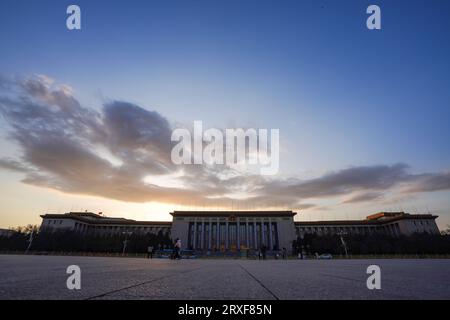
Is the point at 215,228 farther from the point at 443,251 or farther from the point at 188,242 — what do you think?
the point at 443,251

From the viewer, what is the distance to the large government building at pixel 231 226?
8025cm

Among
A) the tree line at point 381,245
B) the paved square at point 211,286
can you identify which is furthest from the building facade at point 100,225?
the paved square at point 211,286

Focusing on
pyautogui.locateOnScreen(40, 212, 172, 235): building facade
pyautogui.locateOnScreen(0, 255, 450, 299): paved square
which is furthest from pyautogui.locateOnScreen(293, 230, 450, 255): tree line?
pyautogui.locateOnScreen(0, 255, 450, 299): paved square

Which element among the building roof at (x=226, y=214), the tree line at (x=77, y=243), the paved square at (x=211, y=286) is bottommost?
the tree line at (x=77, y=243)

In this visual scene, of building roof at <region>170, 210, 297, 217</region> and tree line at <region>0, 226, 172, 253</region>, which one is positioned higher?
building roof at <region>170, 210, 297, 217</region>

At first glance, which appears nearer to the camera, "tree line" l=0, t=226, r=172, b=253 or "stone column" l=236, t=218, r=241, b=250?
"tree line" l=0, t=226, r=172, b=253

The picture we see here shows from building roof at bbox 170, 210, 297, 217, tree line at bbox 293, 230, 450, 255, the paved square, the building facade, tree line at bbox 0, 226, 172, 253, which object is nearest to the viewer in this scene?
the paved square

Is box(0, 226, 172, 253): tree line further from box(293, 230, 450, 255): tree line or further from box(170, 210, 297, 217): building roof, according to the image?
box(293, 230, 450, 255): tree line

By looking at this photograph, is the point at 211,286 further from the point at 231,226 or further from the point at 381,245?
the point at 231,226

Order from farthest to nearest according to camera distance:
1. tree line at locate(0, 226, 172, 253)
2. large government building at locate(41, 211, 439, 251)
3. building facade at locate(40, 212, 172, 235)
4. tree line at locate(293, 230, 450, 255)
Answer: building facade at locate(40, 212, 172, 235), large government building at locate(41, 211, 439, 251), tree line at locate(0, 226, 172, 253), tree line at locate(293, 230, 450, 255)

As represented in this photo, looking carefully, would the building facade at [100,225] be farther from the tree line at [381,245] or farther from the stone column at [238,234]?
the tree line at [381,245]

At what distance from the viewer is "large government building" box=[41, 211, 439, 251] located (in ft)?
263
